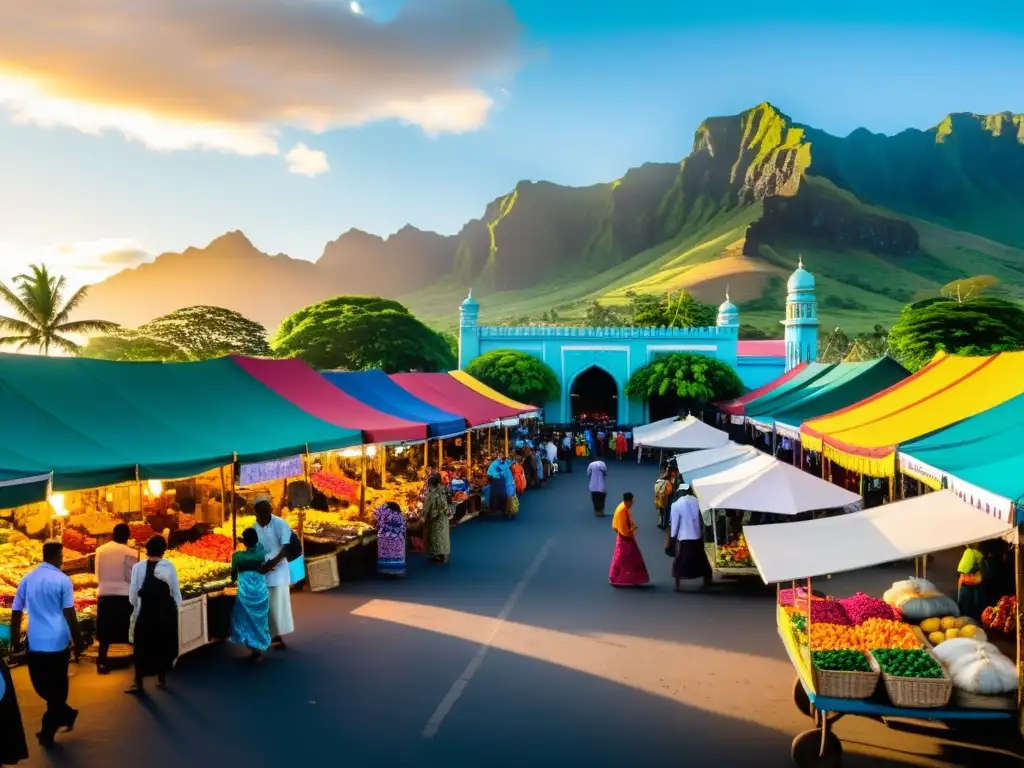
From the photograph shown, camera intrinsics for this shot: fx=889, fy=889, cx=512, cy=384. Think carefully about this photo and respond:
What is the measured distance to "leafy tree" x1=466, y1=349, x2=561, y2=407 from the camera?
3406cm

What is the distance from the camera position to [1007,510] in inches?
221

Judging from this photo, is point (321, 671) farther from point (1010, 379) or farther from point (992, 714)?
point (1010, 379)

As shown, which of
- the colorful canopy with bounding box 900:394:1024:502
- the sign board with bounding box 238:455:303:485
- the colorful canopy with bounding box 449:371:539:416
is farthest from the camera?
the colorful canopy with bounding box 449:371:539:416

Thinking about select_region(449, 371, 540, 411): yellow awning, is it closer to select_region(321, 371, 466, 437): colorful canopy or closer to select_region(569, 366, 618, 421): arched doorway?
select_region(321, 371, 466, 437): colorful canopy

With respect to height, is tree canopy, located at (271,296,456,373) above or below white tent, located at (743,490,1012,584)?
above

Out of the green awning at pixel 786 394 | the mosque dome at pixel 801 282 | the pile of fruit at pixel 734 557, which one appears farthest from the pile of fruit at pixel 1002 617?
the mosque dome at pixel 801 282

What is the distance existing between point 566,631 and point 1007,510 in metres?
4.42

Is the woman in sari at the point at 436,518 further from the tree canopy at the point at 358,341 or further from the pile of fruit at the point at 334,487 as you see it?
the tree canopy at the point at 358,341

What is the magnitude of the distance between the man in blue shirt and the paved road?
212 mm

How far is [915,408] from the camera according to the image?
12086 millimetres

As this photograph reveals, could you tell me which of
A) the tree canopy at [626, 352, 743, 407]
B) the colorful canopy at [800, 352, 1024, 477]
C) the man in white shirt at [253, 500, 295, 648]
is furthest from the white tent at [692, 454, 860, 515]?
the tree canopy at [626, 352, 743, 407]

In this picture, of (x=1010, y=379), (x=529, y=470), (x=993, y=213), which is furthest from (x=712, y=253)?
(x=1010, y=379)

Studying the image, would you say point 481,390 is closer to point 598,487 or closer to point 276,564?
point 598,487

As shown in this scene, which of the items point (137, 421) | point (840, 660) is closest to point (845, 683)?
point (840, 660)
